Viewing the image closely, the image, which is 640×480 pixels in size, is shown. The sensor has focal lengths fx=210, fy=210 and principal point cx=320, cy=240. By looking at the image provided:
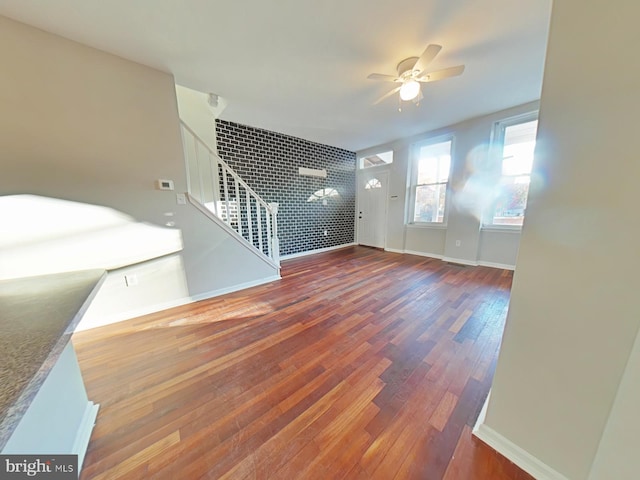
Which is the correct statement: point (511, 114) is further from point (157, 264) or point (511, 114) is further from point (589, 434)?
point (157, 264)

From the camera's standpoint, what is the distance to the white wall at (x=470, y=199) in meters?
3.59

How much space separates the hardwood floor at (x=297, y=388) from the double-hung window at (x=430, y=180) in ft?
7.60

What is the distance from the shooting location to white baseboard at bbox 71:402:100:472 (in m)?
0.98

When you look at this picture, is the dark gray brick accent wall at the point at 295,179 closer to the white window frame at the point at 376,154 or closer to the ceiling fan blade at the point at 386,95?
the white window frame at the point at 376,154

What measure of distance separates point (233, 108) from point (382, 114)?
7.59ft

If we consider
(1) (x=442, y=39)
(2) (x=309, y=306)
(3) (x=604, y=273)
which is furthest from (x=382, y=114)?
(3) (x=604, y=273)

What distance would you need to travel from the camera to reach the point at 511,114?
10.8 ft

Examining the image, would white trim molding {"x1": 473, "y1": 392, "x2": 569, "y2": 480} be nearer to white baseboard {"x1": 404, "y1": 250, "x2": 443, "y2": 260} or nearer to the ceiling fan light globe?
the ceiling fan light globe

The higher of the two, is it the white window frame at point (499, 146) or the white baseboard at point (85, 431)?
the white window frame at point (499, 146)

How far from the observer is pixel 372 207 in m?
5.45

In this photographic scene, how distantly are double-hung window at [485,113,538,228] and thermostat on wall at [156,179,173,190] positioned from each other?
488 centimetres

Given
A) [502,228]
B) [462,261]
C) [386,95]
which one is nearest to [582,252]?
[386,95]

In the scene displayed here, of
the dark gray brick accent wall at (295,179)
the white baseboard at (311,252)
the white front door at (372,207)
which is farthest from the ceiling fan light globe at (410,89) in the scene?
the white baseboard at (311,252)

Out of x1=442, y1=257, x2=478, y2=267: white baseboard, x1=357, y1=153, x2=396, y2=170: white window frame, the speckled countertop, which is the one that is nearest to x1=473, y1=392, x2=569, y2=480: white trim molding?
the speckled countertop
